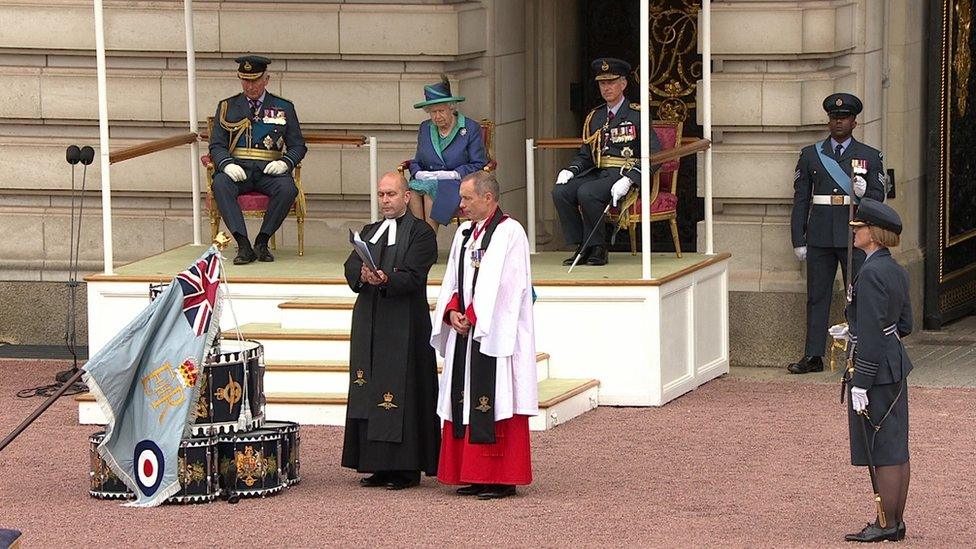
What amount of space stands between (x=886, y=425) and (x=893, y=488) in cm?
30

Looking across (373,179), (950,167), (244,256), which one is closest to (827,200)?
(950,167)

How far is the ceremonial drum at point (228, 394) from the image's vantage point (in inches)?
442

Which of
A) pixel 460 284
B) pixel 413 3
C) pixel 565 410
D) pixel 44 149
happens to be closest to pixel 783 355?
pixel 565 410

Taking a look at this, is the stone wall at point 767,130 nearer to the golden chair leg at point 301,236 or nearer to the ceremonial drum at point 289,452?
the golden chair leg at point 301,236

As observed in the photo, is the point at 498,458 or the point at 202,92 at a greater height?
the point at 202,92

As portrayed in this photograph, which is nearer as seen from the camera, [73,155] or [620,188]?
[620,188]

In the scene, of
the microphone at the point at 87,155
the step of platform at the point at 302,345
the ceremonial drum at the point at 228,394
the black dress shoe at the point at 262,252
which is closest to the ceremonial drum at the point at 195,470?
the ceremonial drum at the point at 228,394

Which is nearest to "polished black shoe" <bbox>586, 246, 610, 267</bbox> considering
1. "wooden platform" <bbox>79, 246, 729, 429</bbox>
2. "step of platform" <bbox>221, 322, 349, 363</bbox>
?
"wooden platform" <bbox>79, 246, 729, 429</bbox>

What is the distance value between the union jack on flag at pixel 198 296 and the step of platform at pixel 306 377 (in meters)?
1.99

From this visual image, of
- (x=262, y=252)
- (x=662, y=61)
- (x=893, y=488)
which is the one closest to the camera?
(x=893, y=488)

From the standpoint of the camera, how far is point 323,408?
13109mm

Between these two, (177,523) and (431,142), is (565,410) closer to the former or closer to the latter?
(431,142)

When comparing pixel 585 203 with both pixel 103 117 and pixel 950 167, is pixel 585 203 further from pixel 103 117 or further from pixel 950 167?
pixel 950 167

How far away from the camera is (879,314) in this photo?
990 cm
